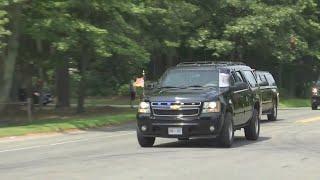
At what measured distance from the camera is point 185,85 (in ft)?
56.4

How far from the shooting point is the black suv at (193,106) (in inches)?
635

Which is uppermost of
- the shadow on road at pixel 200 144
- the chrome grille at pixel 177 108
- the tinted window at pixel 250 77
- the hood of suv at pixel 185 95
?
the tinted window at pixel 250 77

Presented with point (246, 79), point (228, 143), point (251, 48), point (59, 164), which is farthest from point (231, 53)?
point (59, 164)

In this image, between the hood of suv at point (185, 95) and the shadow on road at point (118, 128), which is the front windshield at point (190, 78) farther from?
the shadow on road at point (118, 128)

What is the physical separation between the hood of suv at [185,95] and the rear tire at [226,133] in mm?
704

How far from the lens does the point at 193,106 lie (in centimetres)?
1611

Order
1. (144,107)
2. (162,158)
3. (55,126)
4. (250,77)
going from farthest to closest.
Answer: (55,126)
(250,77)
(144,107)
(162,158)

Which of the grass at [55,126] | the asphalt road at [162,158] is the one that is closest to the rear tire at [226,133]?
the asphalt road at [162,158]

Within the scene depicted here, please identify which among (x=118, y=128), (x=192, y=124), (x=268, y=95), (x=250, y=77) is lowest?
(x=118, y=128)

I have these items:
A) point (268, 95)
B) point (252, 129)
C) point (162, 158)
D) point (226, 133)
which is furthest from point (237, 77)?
point (268, 95)

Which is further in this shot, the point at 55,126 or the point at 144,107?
the point at 55,126

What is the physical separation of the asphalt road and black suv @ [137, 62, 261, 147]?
428 mm

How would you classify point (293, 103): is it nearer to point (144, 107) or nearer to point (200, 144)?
point (200, 144)

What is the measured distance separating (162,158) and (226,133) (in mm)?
2458
